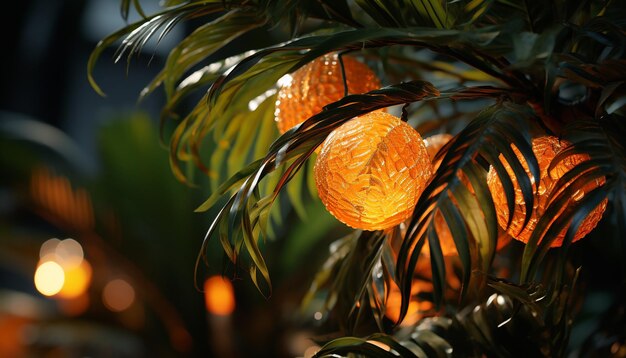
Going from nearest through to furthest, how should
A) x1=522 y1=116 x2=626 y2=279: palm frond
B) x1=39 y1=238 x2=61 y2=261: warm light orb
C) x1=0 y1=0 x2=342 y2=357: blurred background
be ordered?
x1=522 y1=116 x2=626 y2=279: palm frond < x1=0 y1=0 x2=342 y2=357: blurred background < x1=39 y1=238 x2=61 y2=261: warm light orb

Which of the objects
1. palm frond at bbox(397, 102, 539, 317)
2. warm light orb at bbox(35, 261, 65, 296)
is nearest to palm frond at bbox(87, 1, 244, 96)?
palm frond at bbox(397, 102, 539, 317)

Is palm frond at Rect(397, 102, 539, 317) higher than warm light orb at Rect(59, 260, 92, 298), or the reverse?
palm frond at Rect(397, 102, 539, 317)

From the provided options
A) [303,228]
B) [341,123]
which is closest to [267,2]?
[341,123]

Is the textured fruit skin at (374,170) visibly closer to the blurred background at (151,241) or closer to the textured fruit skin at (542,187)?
the textured fruit skin at (542,187)

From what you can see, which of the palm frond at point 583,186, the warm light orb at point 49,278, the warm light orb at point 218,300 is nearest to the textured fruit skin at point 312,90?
the palm frond at point 583,186

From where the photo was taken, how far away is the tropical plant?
0.55 metres

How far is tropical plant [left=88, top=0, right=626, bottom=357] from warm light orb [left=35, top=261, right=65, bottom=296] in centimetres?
313

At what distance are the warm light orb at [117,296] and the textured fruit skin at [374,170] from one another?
3.13 metres

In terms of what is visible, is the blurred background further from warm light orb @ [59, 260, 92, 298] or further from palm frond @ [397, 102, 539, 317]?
palm frond @ [397, 102, 539, 317]

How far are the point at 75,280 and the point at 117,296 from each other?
246mm

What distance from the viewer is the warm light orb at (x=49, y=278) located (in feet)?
12.6

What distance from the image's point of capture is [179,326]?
3.03 m

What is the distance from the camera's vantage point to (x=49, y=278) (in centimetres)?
391

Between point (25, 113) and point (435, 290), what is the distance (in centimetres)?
485
